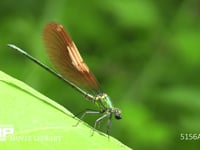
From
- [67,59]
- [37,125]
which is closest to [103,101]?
[67,59]

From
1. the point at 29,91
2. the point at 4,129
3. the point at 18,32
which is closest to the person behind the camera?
the point at 4,129

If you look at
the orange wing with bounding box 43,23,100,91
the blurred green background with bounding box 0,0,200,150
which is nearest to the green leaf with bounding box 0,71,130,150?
the orange wing with bounding box 43,23,100,91

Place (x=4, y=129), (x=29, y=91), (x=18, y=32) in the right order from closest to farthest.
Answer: (x=4, y=129) < (x=29, y=91) < (x=18, y=32)

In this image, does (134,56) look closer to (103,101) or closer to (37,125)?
(103,101)

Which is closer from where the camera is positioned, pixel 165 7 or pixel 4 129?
pixel 4 129

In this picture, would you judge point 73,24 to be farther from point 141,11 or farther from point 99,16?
point 141,11

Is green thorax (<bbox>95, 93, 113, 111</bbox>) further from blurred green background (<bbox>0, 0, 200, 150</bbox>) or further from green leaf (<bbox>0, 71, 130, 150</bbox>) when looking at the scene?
blurred green background (<bbox>0, 0, 200, 150</bbox>)

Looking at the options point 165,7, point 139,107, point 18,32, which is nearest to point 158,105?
point 139,107
